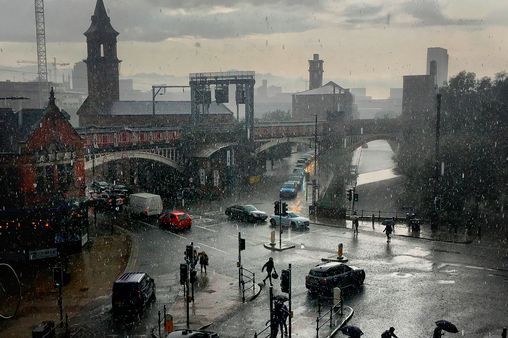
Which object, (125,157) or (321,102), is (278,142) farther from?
(321,102)

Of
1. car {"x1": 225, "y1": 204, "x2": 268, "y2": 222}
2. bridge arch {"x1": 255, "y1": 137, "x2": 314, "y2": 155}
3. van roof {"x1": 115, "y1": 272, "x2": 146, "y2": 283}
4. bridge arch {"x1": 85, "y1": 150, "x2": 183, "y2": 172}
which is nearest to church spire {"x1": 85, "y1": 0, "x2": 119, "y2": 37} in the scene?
bridge arch {"x1": 255, "y1": 137, "x2": 314, "y2": 155}

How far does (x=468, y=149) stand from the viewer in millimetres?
49750

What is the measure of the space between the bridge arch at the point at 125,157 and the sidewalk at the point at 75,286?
18089 millimetres

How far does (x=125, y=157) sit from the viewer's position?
52.3 m

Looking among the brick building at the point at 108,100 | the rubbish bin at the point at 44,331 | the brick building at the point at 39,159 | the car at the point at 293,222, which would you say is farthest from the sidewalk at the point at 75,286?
the brick building at the point at 108,100

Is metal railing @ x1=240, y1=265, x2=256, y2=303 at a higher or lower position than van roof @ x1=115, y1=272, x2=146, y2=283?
lower

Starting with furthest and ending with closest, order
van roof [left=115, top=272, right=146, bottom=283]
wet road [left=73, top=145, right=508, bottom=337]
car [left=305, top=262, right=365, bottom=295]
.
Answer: car [left=305, top=262, right=365, bottom=295] < van roof [left=115, top=272, right=146, bottom=283] < wet road [left=73, top=145, right=508, bottom=337]

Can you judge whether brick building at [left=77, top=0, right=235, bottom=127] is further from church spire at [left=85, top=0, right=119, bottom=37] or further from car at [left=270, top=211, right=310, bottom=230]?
car at [left=270, top=211, right=310, bottom=230]

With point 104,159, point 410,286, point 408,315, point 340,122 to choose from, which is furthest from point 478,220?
point 340,122

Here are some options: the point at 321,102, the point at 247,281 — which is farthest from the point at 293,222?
the point at 321,102

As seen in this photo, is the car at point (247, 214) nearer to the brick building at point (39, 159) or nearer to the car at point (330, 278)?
the brick building at point (39, 159)

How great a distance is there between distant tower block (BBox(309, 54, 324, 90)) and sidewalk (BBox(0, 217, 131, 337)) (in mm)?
152765

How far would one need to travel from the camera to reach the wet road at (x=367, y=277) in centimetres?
1875

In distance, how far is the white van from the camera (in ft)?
135
